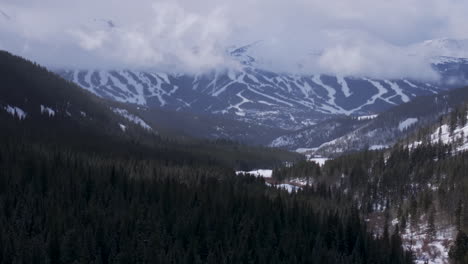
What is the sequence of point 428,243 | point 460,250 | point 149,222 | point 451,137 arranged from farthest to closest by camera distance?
point 451,137 < point 428,243 < point 460,250 < point 149,222

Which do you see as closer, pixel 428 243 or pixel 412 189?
pixel 428 243

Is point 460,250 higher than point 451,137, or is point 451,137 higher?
point 451,137

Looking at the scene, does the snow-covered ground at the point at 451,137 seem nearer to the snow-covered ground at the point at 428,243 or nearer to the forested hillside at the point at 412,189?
the forested hillside at the point at 412,189

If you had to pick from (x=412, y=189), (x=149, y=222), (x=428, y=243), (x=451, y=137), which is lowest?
(x=428, y=243)

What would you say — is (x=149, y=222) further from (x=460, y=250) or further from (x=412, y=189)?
(x=412, y=189)

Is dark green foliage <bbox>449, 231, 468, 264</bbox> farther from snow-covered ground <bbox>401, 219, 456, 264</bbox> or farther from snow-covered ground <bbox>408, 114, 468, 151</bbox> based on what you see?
snow-covered ground <bbox>408, 114, 468, 151</bbox>

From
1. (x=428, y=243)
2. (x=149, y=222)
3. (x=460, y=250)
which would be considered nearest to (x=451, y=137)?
(x=428, y=243)

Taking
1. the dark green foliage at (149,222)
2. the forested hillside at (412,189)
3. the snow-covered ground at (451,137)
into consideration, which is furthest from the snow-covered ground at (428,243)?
the snow-covered ground at (451,137)

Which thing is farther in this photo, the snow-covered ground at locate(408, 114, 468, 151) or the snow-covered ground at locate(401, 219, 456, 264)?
the snow-covered ground at locate(408, 114, 468, 151)

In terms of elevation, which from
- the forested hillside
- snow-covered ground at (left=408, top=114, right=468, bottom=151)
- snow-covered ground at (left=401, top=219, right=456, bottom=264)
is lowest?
snow-covered ground at (left=401, top=219, right=456, bottom=264)

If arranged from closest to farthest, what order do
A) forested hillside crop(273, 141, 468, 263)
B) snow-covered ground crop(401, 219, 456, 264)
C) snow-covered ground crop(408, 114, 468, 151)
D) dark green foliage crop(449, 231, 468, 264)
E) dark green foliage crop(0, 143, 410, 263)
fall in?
dark green foliage crop(0, 143, 410, 263) < dark green foliage crop(449, 231, 468, 264) < snow-covered ground crop(401, 219, 456, 264) < forested hillside crop(273, 141, 468, 263) < snow-covered ground crop(408, 114, 468, 151)

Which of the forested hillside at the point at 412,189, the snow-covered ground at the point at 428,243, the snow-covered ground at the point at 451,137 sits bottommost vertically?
the snow-covered ground at the point at 428,243

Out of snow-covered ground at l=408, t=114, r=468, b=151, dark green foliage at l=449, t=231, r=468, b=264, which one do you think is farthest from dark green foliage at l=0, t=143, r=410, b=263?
snow-covered ground at l=408, t=114, r=468, b=151

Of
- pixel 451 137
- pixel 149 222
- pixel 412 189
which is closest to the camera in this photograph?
pixel 149 222
